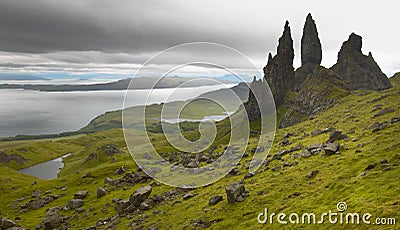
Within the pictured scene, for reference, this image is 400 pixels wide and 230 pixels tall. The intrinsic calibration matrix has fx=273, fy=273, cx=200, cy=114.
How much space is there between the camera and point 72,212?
Answer: 239 ft

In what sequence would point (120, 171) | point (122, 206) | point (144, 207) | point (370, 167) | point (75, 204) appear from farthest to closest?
1. point (120, 171)
2. point (75, 204)
3. point (122, 206)
4. point (144, 207)
5. point (370, 167)

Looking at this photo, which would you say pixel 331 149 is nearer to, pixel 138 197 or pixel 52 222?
pixel 138 197

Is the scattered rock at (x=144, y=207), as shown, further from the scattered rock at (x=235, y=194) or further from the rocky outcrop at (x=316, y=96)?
the rocky outcrop at (x=316, y=96)

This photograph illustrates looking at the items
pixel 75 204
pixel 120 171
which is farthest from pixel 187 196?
pixel 120 171

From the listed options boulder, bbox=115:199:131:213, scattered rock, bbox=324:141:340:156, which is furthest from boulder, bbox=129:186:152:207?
scattered rock, bbox=324:141:340:156

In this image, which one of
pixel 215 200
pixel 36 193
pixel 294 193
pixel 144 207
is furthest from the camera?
pixel 36 193

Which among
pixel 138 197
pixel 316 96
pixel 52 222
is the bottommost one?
pixel 52 222

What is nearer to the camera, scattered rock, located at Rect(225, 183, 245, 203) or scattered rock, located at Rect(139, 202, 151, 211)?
scattered rock, located at Rect(225, 183, 245, 203)

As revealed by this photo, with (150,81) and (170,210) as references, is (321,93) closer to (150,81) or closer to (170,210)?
(170,210)

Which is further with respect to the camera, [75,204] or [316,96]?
[316,96]

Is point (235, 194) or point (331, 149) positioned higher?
point (331, 149)

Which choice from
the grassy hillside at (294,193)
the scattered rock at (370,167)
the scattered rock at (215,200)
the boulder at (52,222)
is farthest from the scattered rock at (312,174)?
the boulder at (52,222)

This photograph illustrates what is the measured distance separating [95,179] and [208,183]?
69.3m

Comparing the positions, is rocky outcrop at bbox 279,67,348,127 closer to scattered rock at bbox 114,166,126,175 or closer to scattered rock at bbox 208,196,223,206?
scattered rock at bbox 114,166,126,175
